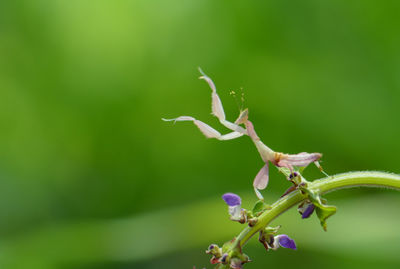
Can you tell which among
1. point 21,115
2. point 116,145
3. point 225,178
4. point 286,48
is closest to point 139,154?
point 116,145

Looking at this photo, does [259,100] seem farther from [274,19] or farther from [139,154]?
[139,154]

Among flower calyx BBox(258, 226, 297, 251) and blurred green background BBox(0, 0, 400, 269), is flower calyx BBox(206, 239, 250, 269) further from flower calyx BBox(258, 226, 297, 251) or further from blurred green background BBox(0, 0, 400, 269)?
blurred green background BBox(0, 0, 400, 269)

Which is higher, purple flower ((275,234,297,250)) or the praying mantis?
the praying mantis

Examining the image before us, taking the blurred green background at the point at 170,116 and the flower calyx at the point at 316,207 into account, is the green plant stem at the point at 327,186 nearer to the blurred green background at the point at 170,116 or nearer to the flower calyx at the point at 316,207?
the flower calyx at the point at 316,207

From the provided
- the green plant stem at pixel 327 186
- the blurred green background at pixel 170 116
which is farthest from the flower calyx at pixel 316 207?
the blurred green background at pixel 170 116

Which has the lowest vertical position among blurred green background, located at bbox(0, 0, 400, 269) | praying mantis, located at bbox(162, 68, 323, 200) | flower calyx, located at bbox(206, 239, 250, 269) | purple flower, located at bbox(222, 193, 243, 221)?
blurred green background, located at bbox(0, 0, 400, 269)

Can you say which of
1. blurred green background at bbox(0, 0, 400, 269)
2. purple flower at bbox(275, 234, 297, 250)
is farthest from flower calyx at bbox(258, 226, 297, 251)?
blurred green background at bbox(0, 0, 400, 269)

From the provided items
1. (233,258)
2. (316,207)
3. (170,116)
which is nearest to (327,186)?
(316,207)
